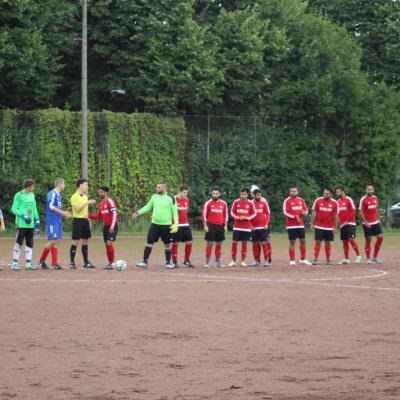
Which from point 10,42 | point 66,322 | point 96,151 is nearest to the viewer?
point 66,322

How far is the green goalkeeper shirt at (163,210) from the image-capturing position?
2698 centimetres

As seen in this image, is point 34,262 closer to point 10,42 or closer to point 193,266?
point 193,266

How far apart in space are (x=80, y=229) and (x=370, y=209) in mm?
7794

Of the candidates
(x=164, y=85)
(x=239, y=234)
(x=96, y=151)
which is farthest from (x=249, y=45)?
(x=239, y=234)

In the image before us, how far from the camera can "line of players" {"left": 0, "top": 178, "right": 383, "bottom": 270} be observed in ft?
85.5

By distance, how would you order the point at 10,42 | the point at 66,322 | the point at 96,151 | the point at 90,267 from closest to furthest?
1. the point at 66,322
2. the point at 90,267
3. the point at 10,42
4. the point at 96,151

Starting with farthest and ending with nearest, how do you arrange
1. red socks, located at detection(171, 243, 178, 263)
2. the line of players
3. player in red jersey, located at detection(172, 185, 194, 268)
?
player in red jersey, located at detection(172, 185, 194, 268) < red socks, located at detection(171, 243, 178, 263) < the line of players

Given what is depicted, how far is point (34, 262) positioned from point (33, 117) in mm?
18591

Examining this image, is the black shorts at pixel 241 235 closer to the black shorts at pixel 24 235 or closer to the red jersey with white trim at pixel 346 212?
the red jersey with white trim at pixel 346 212

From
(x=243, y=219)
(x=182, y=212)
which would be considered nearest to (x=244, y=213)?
(x=243, y=219)

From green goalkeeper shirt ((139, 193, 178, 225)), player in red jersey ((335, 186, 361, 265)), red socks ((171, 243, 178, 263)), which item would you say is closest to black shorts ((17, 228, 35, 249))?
green goalkeeper shirt ((139, 193, 178, 225))

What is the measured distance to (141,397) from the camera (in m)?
10.3

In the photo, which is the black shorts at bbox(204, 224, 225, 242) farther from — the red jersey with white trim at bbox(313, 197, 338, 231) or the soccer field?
the soccer field

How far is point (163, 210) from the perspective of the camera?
88.7 ft
